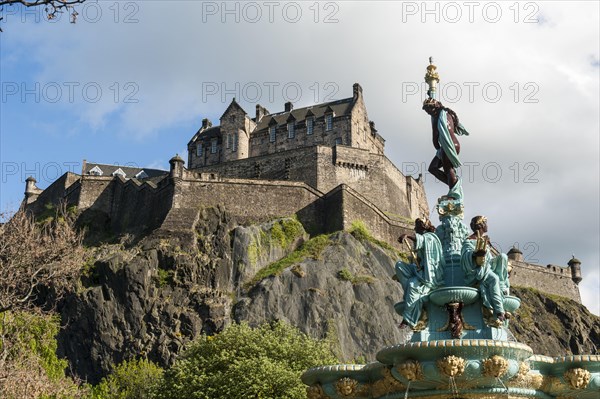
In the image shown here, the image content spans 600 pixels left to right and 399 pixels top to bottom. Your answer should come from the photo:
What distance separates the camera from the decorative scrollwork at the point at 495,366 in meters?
14.2

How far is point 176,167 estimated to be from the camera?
200 ft

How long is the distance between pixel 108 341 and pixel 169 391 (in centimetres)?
1779

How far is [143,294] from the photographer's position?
50531 mm

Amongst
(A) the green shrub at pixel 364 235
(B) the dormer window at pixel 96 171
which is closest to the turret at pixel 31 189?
(B) the dormer window at pixel 96 171

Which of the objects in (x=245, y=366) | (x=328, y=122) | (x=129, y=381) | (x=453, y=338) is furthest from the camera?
(x=328, y=122)

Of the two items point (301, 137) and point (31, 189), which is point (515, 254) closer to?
point (301, 137)

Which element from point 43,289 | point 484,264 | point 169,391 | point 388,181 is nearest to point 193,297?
→ point 43,289

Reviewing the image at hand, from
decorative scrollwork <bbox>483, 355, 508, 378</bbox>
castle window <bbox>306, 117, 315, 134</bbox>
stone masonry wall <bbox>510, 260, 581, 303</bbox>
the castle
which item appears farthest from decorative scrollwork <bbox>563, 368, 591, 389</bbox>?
castle window <bbox>306, 117, 315, 134</bbox>

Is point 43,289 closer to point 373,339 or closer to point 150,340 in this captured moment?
point 150,340

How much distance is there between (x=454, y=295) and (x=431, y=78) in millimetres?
6348

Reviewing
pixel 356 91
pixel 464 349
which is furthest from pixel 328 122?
pixel 464 349

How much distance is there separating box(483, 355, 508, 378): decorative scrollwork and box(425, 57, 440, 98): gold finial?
7.98m

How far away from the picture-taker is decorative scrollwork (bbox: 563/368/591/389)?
15055 mm

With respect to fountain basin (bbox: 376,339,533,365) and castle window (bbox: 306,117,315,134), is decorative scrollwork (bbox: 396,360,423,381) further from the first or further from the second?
castle window (bbox: 306,117,315,134)
